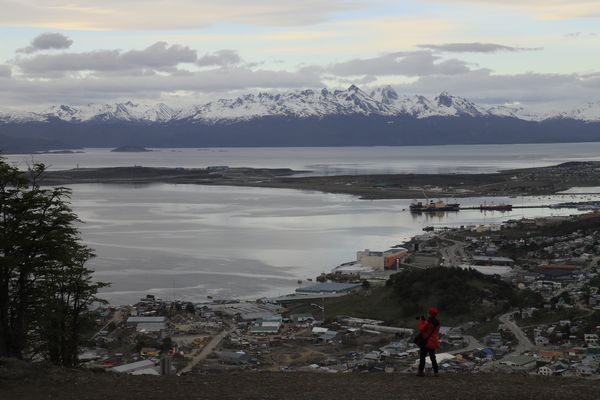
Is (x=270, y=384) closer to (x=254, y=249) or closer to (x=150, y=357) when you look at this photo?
(x=150, y=357)

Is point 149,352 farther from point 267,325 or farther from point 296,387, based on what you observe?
point 296,387

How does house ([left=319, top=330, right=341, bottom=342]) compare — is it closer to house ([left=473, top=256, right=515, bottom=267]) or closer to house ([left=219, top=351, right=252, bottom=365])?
house ([left=219, top=351, right=252, bottom=365])

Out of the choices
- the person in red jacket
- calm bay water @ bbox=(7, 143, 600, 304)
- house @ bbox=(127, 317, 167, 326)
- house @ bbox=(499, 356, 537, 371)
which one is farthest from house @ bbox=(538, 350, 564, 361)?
calm bay water @ bbox=(7, 143, 600, 304)

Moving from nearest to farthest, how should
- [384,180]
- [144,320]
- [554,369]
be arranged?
[554,369] → [144,320] → [384,180]

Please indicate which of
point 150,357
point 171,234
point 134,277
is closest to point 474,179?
point 171,234

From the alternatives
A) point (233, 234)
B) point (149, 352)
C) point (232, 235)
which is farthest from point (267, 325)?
point (233, 234)

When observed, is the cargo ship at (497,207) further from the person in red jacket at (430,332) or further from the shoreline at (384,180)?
the person in red jacket at (430,332)
